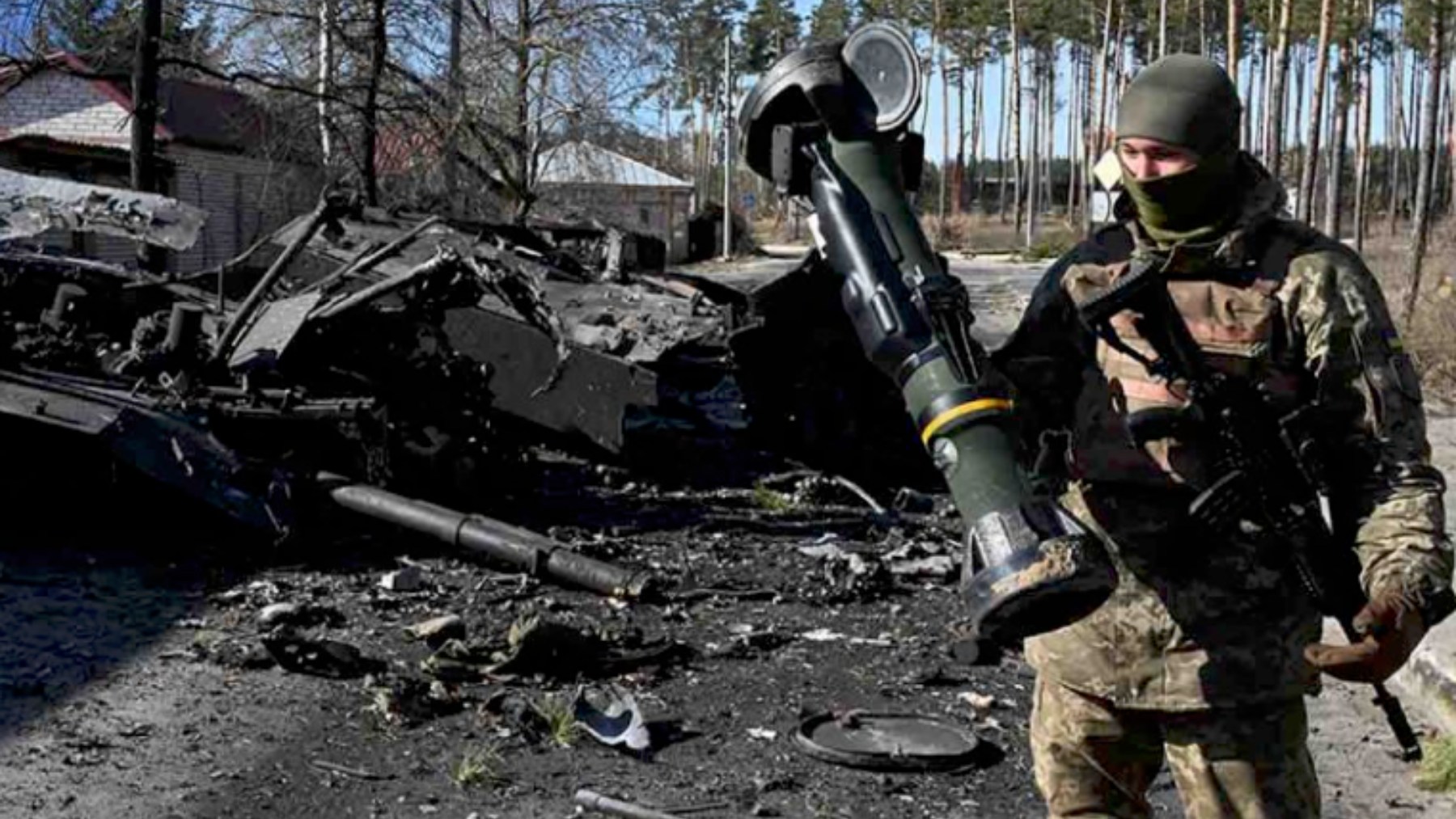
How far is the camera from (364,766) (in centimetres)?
564

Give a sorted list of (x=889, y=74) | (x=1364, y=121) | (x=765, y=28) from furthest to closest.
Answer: (x=765, y=28), (x=1364, y=121), (x=889, y=74)

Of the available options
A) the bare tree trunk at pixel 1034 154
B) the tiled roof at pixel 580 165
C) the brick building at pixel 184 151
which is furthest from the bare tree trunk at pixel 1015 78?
the brick building at pixel 184 151

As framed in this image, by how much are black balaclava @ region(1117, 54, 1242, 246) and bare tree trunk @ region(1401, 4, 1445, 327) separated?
15427 mm

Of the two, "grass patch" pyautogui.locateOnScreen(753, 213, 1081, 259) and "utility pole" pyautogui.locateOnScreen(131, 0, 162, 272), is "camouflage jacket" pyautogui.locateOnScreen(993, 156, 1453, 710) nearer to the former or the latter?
"utility pole" pyautogui.locateOnScreen(131, 0, 162, 272)

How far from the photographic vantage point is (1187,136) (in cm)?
304

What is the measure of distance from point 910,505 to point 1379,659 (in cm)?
821

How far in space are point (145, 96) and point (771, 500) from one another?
8.20m

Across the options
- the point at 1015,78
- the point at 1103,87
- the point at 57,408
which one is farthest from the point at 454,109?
the point at 1015,78

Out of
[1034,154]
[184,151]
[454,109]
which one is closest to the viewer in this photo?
[454,109]

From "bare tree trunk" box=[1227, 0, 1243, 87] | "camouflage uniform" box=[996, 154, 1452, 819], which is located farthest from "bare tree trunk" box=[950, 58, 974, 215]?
"camouflage uniform" box=[996, 154, 1452, 819]

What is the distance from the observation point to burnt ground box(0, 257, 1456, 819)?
5449 millimetres

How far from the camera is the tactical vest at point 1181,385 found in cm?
305

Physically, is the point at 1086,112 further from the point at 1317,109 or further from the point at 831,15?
the point at 1317,109

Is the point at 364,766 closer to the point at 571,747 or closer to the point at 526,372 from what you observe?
the point at 571,747
